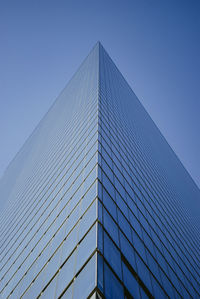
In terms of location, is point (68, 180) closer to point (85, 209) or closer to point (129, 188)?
point (129, 188)

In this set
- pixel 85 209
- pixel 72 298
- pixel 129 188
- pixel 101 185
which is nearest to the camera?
pixel 72 298

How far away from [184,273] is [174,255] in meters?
1.38

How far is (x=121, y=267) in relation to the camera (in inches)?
377

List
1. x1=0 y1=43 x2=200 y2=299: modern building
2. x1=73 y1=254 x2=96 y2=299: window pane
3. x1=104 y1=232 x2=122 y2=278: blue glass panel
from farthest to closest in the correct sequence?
x1=104 y1=232 x2=122 y2=278: blue glass panel, x1=0 y1=43 x2=200 y2=299: modern building, x1=73 y1=254 x2=96 y2=299: window pane

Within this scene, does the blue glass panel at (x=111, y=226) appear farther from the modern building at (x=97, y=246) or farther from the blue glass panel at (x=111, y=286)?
the blue glass panel at (x=111, y=286)

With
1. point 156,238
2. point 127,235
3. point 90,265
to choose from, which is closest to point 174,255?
point 156,238

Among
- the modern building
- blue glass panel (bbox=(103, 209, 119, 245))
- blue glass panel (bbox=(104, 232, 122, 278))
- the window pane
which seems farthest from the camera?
blue glass panel (bbox=(103, 209, 119, 245))

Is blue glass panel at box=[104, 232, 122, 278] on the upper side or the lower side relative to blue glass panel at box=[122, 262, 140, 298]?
upper

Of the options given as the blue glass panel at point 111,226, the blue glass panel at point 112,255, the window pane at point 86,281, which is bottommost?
the window pane at point 86,281

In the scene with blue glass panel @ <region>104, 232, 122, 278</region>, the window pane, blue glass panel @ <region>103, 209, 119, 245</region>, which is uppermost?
blue glass panel @ <region>103, 209, 119, 245</region>

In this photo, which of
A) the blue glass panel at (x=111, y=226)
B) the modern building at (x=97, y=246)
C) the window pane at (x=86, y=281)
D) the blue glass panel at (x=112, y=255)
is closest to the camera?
the window pane at (x=86, y=281)

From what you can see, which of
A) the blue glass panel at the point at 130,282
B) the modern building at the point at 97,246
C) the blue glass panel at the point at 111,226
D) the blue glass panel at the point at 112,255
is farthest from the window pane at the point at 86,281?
the blue glass panel at the point at 111,226

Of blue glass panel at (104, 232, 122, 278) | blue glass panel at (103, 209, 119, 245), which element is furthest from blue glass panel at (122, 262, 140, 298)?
blue glass panel at (103, 209, 119, 245)

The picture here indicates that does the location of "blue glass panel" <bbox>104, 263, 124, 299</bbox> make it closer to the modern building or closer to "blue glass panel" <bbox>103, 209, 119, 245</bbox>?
the modern building
